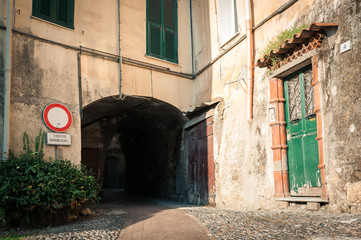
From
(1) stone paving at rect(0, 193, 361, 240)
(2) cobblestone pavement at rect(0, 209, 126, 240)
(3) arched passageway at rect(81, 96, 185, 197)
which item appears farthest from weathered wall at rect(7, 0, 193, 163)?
(1) stone paving at rect(0, 193, 361, 240)

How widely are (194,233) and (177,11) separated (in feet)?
23.3

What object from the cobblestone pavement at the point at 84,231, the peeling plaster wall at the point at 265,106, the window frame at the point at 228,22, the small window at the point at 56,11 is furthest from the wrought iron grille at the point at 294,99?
the small window at the point at 56,11

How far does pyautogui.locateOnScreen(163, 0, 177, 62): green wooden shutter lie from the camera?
30.8ft

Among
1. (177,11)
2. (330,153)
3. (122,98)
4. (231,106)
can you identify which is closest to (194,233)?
(330,153)

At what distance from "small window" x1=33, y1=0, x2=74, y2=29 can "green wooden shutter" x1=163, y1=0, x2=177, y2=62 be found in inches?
106

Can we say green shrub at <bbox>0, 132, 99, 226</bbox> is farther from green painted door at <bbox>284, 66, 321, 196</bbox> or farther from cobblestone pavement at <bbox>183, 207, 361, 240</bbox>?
green painted door at <bbox>284, 66, 321, 196</bbox>

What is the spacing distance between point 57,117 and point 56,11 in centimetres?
245

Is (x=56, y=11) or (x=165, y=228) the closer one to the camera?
(x=165, y=228)

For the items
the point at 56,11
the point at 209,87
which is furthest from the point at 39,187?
the point at 209,87

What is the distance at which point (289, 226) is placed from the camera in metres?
4.16

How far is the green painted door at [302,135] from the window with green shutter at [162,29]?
13.1 feet

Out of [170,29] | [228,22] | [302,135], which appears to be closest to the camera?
[302,135]

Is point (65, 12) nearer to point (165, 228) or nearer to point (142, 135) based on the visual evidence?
point (165, 228)

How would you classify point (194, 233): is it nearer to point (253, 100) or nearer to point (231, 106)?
point (253, 100)
